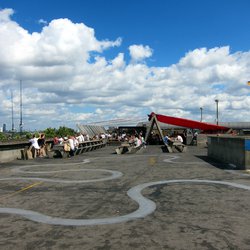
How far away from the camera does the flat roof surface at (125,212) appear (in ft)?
20.4

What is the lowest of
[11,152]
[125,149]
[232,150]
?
[125,149]

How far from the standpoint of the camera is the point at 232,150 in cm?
1962

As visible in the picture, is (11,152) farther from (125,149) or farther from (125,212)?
(125,212)

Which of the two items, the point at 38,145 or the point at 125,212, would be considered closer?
the point at 125,212

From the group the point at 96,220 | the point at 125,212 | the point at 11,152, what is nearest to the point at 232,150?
the point at 125,212

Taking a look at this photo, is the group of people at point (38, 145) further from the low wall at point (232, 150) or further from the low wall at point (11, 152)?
the low wall at point (232, 150)

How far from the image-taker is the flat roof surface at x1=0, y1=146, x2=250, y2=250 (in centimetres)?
622

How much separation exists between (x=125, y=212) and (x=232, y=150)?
12.5 meters

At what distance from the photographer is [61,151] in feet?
84.5

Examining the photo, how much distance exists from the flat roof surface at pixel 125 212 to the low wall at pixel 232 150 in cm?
325

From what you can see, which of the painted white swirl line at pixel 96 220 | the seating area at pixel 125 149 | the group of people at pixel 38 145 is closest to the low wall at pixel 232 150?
the seating area at pixel 125 149

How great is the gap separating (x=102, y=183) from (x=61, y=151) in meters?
13.3

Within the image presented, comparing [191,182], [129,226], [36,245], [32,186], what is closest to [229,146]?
[191,182]

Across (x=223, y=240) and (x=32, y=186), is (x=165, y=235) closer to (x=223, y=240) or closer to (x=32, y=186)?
(x=223, y=240)
